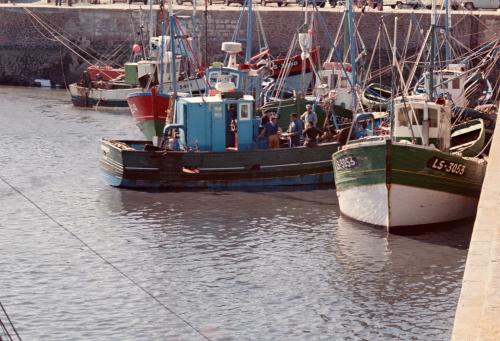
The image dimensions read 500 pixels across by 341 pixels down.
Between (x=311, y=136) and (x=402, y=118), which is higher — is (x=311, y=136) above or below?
below

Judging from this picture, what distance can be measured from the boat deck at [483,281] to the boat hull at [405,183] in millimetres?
5415

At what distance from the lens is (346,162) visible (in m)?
30.4

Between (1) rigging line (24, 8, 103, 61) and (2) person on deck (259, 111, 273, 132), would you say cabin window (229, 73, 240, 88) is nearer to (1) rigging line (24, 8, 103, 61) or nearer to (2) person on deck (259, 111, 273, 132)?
(2) person on deck (259, 111, 273, 132)

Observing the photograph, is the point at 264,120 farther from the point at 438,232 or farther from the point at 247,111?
the point at 438,232

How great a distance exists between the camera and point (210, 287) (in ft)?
81.8

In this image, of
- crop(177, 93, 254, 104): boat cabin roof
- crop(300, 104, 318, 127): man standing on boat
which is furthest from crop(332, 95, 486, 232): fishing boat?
crop(177, 93, 254, 104): boat cabin roof

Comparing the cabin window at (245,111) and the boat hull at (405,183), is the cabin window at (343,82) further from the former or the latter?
the boat hull at (405,183)

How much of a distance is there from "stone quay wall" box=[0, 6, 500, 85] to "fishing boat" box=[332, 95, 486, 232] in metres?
29.1

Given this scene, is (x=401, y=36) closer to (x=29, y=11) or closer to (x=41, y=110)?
(x=41, y=110)

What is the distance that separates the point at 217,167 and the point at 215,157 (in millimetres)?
320

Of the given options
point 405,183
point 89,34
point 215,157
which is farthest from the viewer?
point 89,34

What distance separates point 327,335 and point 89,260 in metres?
6.81

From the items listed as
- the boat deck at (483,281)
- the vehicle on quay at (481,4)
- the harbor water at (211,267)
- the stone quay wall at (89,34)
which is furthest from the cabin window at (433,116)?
the vehicle on quay at (481,4)

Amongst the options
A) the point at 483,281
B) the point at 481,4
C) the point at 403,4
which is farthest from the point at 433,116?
the point at 403,4
